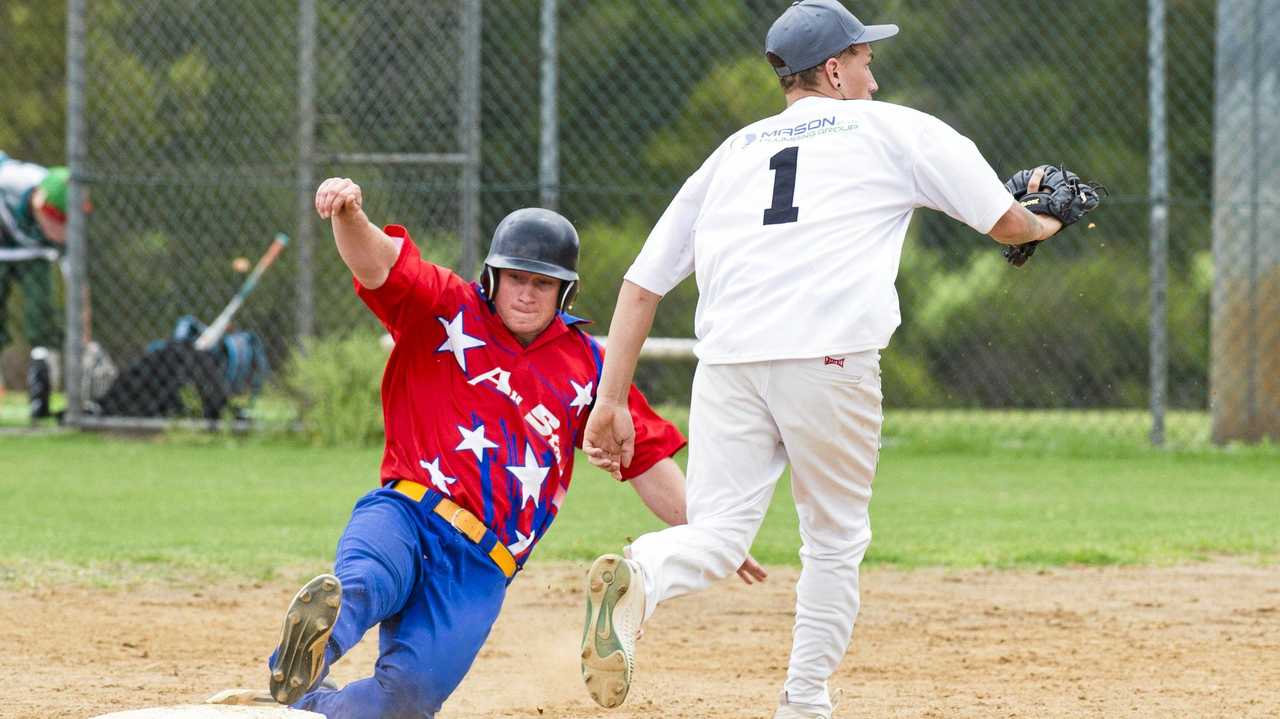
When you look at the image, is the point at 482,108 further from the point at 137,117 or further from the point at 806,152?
the point at 806,152

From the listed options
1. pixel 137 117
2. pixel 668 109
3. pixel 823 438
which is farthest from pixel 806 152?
pixel 668 109

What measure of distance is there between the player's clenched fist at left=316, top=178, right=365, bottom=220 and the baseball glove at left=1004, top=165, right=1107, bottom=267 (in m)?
1.62

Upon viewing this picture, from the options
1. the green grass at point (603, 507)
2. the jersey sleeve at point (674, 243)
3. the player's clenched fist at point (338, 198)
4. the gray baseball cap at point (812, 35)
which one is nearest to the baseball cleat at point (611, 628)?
the jersey sleeve at point (674, 243)

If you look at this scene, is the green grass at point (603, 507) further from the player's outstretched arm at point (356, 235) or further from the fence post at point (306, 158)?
the player's outstretched arm at point (356, 235)

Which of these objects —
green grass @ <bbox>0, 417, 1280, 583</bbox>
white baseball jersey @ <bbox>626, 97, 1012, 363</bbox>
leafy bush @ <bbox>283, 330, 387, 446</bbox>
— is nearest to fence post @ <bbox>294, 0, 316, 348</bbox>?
leafy bush @ <bbox>283, 330, 387, 446</bbox>

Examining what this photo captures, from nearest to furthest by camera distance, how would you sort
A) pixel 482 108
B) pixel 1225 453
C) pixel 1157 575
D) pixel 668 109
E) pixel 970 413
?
1. pixel 1157 575
2. pixel 1225 453
3. pixel 970 413
4. pixel 482 108
5. pixel 668 109

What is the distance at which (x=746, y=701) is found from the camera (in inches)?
180

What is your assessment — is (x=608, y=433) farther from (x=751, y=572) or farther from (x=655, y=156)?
(x=655, y=156)

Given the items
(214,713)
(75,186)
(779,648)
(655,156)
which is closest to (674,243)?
(214,713)

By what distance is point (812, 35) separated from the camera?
3.93m

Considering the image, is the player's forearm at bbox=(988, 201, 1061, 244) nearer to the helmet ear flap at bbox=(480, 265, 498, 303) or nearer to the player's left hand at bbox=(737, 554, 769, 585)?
the player's left hand at bbox=(737, 554, 769, 585)

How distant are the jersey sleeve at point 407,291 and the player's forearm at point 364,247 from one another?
0.03 meters

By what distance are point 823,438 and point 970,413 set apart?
10.1 meters

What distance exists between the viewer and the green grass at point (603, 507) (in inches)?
281
